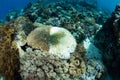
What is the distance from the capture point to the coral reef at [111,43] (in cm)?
698

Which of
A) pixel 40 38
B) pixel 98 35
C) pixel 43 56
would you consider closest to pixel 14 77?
pixel 43 56

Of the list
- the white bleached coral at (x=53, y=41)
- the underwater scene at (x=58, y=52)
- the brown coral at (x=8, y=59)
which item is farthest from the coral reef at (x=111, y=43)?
the brown coral at (x=8, y=59)

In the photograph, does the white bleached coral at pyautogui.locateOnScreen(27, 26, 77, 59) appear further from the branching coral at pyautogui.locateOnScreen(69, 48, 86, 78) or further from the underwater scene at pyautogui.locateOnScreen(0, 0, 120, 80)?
the branching coral at pyautogui.locateOnScreen(69, 48, 86, 78)

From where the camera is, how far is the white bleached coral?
738cm

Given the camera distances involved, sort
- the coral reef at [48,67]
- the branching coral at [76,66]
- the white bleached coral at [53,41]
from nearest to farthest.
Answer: the coral reef at [48,67] → the branching coral at [76,66] → the white bleached coral at [53,41]

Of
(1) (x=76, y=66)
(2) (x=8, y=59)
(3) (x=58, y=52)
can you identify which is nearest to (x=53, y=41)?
(3) (x=58, y=52)

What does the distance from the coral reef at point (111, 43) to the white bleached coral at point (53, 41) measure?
1.24 metres

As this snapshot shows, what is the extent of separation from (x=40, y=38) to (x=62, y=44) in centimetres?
79

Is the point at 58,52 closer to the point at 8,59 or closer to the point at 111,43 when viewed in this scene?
the point at 8,59

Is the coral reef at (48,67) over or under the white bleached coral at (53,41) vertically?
under

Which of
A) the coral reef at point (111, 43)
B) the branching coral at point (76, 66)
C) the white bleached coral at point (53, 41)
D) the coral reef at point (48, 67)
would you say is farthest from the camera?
the white bleached coral at point (53, 41)

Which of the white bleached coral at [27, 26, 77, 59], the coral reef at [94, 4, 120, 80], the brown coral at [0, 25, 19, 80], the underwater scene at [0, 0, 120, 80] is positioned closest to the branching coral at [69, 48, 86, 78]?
the underwater scene at [0, 0, 120, 80]

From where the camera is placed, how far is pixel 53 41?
7586mm

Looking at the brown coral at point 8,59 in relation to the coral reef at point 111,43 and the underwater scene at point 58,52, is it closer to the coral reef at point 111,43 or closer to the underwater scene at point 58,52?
the underwater scene at point 58,52
